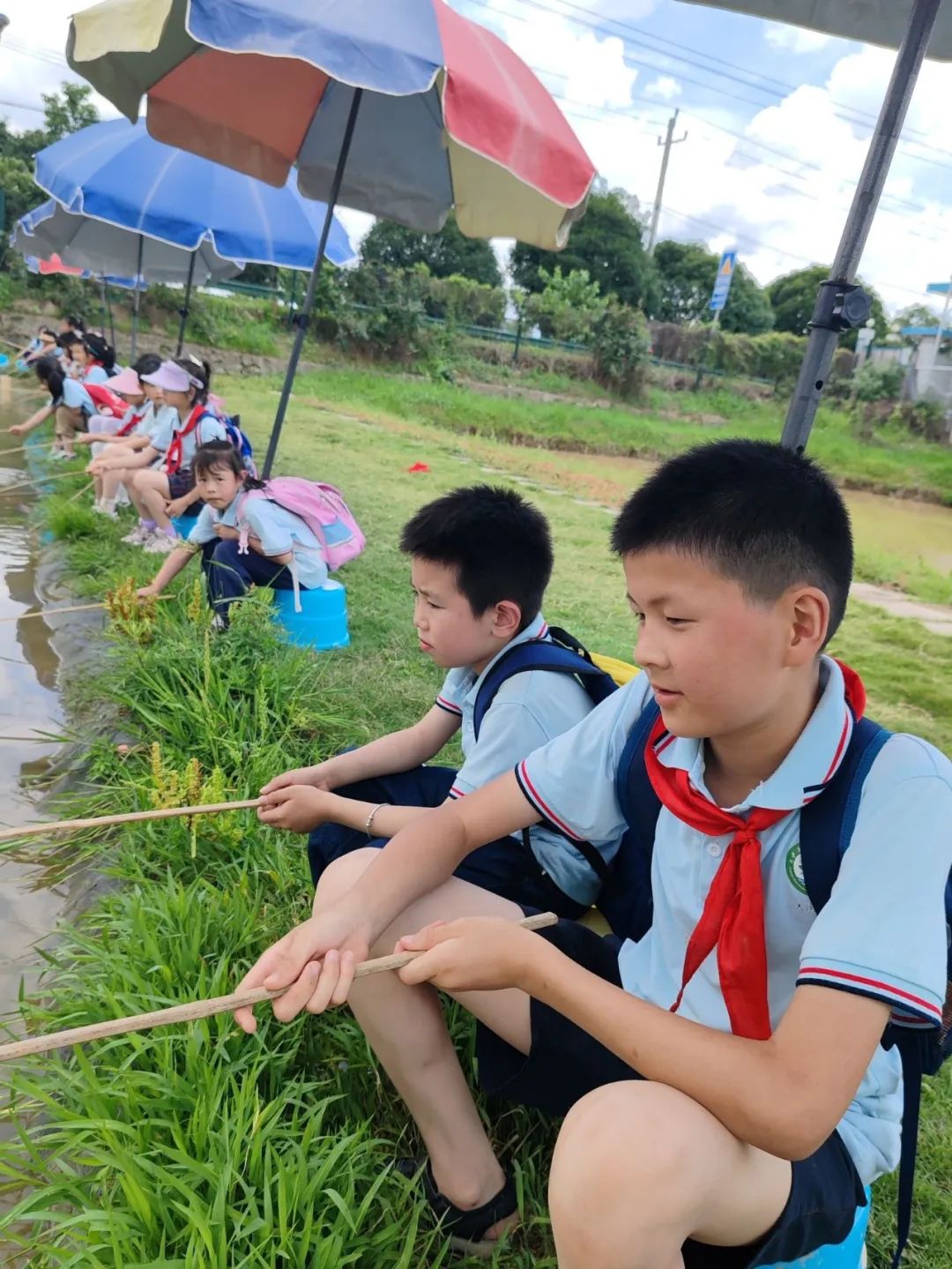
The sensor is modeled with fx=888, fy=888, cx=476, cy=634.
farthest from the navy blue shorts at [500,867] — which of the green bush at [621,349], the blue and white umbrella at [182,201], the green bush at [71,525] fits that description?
the green bush at [621,349]

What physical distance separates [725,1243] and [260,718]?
202cm

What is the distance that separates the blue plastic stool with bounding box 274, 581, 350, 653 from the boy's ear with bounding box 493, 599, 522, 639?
6.25ft

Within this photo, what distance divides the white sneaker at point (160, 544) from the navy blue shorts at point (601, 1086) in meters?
3.61

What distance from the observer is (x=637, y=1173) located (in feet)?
2.97

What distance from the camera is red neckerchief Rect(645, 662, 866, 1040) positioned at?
1.09 metres

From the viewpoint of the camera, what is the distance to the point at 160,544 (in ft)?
15.3

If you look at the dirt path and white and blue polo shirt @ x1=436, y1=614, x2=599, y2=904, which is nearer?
white and blue polo shirt @ x1=436, y1=614, x2=599, y2=904

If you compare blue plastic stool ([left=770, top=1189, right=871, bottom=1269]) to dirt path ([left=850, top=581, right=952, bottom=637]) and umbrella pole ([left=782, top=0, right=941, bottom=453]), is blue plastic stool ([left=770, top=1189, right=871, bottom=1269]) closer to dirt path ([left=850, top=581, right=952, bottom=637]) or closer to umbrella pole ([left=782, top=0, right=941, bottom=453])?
umbrella pole ([left=782, top=0, right=941, bottom=453])

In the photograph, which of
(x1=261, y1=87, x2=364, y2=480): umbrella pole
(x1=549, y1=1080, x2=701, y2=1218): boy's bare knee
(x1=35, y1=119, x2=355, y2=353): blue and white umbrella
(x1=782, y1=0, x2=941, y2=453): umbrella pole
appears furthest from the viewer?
(x1=35, y1=119, x2=355, y2=353): blue and white umbrella

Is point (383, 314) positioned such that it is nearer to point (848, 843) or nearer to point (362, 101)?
point (362, 101)

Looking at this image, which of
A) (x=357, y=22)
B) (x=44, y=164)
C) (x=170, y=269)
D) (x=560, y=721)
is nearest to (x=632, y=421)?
(x=170, y=269)

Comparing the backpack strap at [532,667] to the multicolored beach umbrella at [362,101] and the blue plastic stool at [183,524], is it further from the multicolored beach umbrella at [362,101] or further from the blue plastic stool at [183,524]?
the blue plastic stool at [183,524]

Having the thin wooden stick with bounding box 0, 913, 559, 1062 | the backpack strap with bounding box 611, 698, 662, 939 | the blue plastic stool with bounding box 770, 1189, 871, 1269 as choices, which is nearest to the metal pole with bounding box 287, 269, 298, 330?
the backpack strap with bounding box 611, 698, 662, 939

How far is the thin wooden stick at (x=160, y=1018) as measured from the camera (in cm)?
109
